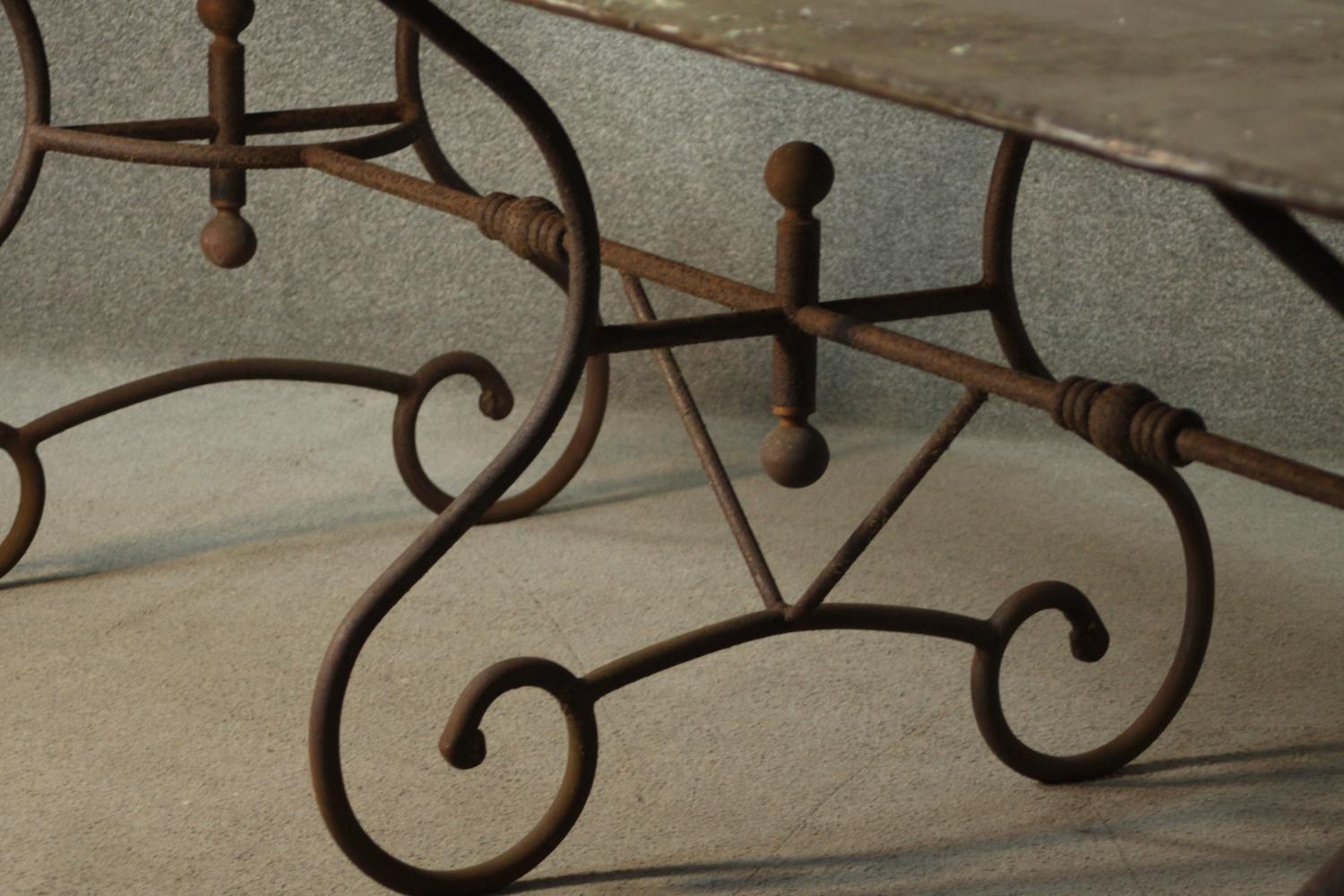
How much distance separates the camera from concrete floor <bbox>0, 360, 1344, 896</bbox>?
4.57 feet

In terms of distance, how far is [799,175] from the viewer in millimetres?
1406

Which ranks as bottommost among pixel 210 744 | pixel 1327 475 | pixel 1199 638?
pixel 210 744

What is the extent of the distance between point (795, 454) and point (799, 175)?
212 millimetres

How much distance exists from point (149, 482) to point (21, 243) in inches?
28.7

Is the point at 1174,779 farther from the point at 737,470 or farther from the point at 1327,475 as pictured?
the point at 737,470

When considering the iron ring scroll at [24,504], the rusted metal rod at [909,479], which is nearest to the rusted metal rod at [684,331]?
the rusted metal rod at [909,479]

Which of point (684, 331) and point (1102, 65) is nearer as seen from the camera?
point (1102, 65)

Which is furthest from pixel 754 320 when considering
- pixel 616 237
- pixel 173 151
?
pixel 616 237

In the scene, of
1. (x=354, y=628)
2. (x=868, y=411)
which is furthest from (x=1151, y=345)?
(x=354, y=628)

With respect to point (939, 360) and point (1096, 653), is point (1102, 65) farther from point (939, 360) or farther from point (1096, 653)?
point (1096, 653)

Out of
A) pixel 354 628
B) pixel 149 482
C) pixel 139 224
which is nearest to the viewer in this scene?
pixel 354 628

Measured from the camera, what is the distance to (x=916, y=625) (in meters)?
1.43

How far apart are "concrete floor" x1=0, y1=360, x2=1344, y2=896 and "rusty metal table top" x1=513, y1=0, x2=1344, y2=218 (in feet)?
2.32

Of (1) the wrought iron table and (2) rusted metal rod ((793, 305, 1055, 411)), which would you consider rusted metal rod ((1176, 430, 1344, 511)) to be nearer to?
(1) the wrought iron table
